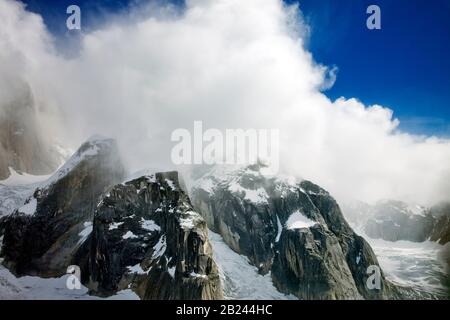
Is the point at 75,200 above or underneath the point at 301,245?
above

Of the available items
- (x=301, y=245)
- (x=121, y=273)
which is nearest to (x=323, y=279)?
(x=301, y=245)

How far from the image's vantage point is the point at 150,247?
12750 centimetres

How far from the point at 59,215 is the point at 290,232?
83.6 m

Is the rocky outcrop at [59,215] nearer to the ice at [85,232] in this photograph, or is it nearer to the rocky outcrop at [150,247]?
the ice at [85,232]

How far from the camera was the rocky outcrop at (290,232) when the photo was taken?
Result: 153 m

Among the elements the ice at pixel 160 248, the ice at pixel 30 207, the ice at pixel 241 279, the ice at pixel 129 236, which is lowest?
the ice at pixel 241 279

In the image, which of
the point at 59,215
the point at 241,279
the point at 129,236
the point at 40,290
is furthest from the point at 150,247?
the point at 241,279

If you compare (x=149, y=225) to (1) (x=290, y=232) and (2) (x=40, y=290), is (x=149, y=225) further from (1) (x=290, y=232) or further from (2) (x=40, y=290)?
(1) (x=290, y=232)

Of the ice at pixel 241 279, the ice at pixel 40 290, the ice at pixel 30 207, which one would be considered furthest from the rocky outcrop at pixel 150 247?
the ice at pixel 30 207

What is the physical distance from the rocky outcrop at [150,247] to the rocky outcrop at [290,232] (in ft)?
134

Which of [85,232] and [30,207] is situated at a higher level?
[30,207]
